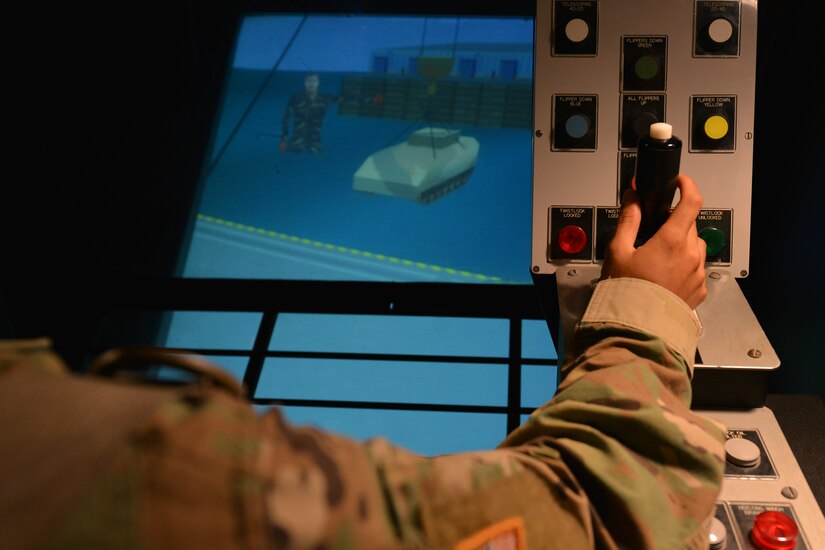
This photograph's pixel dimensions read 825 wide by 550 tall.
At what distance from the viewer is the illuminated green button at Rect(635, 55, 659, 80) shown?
1.49m

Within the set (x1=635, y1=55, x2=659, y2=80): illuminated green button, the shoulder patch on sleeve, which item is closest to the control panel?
the shoulder patch on sleeve

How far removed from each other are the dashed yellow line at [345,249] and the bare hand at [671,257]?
1306 millimetres

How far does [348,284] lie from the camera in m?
2.49

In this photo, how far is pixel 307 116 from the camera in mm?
2605

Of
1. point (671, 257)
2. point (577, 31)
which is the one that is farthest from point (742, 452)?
point (577, 31)

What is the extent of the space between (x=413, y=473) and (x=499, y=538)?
0.11 meters

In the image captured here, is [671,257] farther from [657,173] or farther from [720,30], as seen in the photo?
[720,30]

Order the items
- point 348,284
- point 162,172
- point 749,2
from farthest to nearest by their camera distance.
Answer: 1. point 162,172
2. point 348,284
3. point 749,2

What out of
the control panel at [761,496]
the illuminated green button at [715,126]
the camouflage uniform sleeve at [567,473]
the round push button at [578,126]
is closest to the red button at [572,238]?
the round push button at [578,126]

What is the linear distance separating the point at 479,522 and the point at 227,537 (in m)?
0.27

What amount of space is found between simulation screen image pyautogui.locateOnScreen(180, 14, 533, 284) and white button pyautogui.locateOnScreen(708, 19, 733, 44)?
1.05 m

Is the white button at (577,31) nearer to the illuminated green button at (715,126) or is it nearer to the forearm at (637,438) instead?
the illuminated green button at (715,126)

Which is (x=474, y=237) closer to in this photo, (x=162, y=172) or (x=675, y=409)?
(x=162, y=172)

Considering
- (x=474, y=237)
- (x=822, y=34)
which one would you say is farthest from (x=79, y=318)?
(x=822, y=34)
